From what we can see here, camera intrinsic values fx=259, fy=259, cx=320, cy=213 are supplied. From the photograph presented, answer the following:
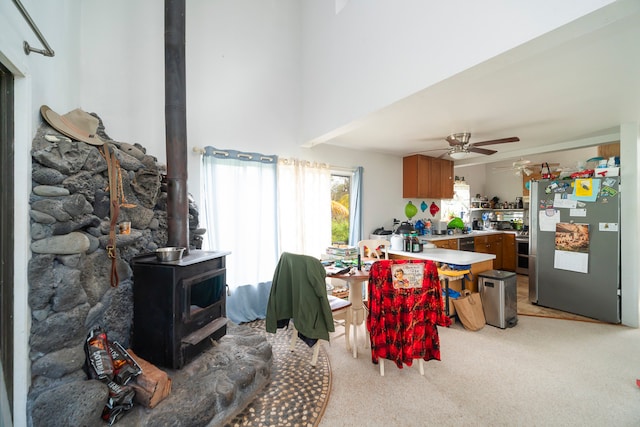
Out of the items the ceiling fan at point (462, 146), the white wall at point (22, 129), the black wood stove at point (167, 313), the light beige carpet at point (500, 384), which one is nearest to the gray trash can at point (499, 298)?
the light beige carpet at point (500, 384)

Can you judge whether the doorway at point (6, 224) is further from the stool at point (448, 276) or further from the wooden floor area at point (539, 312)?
the wooden floor area at point (539, 312)

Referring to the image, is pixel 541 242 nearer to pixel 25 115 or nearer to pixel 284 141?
pixel 284 141

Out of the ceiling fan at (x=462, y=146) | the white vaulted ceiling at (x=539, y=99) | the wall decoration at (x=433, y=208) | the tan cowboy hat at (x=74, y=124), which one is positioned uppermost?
the white vaulted ceiling at (x=539, y=99)

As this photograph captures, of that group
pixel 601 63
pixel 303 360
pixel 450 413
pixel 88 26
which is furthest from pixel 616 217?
pixel 88 26

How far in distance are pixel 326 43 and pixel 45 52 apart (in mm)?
2520

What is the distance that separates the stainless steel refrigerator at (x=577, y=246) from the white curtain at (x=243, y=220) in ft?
11.7

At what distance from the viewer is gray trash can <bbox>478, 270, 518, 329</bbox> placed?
9.25 feet

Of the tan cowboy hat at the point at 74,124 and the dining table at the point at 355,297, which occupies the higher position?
the tan cowboy hat at the point at 74,124

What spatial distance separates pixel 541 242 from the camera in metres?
3.50

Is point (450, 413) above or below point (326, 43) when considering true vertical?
below

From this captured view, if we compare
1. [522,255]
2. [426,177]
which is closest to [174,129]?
[426,177]

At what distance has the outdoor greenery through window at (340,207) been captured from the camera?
4113 millimetres

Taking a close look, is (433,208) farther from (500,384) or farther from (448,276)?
(500,384)

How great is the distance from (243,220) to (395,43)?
227 centimetres
